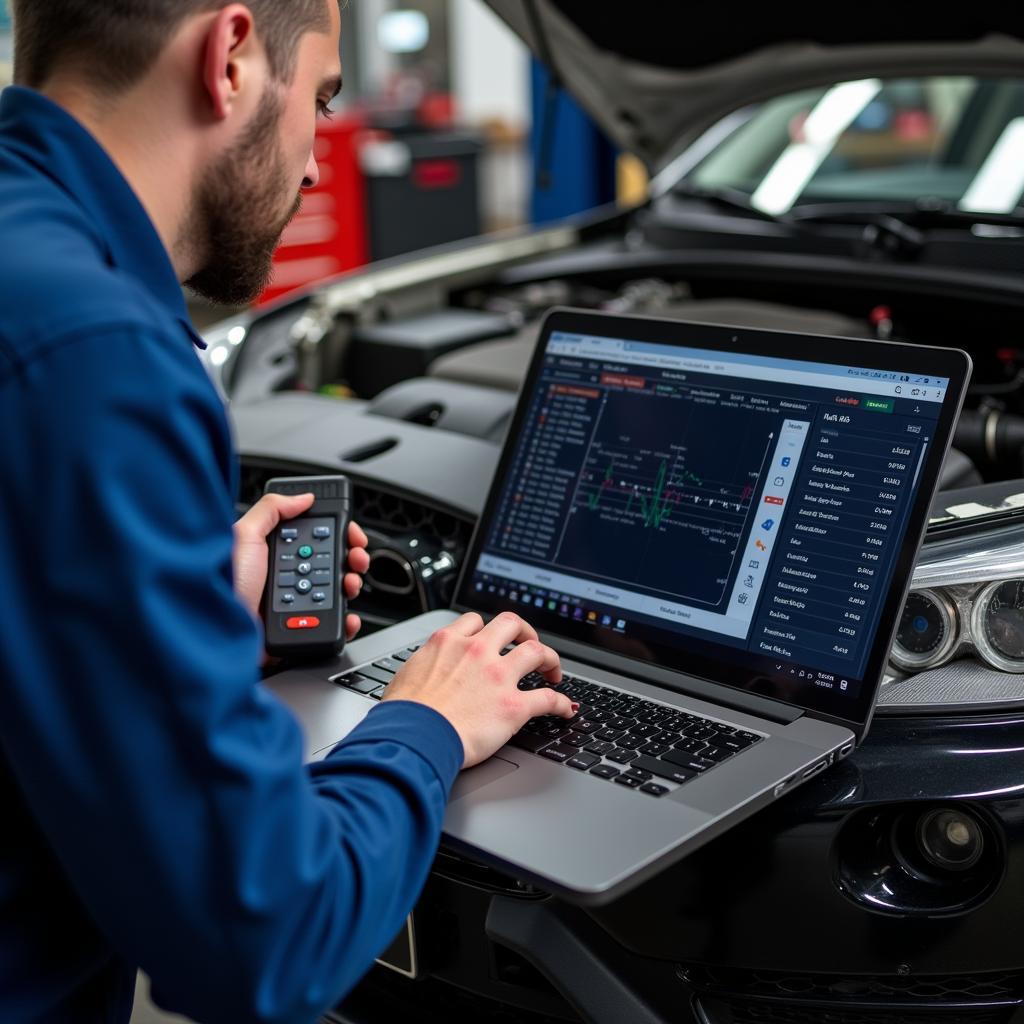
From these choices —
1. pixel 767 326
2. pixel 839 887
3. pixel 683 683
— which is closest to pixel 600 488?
pixel 683 683

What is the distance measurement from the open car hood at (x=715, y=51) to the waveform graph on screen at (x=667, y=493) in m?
1.05

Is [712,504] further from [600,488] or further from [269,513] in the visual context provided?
[269,513]

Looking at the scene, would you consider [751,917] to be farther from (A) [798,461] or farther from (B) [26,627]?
(B) [26,627]

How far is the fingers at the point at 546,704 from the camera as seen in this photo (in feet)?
3.56

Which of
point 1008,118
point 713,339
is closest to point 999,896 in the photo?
point 713,339

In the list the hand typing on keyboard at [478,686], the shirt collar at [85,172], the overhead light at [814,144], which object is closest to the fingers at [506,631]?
the hand typing on keyboard at [478,686]

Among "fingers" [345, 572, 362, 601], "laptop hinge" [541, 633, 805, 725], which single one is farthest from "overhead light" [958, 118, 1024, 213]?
"fingers" [345, 572, 362, 601]

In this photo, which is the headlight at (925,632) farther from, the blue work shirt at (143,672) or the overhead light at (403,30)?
the overhead light at (403,30)

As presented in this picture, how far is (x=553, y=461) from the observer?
1.43 meters

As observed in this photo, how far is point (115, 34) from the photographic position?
85 centimetres

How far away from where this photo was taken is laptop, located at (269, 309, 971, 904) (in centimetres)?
104

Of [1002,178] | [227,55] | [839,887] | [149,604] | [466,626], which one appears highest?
[227,55]

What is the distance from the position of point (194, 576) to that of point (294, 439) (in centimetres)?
109

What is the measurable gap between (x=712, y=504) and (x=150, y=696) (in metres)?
0.72
